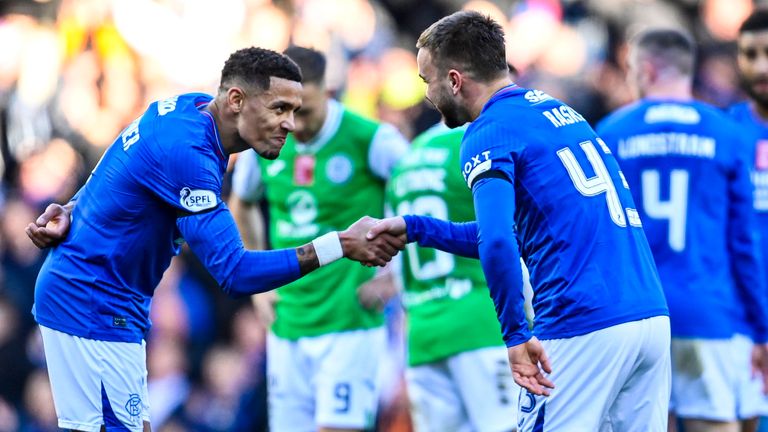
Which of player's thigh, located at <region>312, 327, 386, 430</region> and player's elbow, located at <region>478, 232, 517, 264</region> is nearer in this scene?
player's elbow, located at <region>478, 232, 517, 264</region>

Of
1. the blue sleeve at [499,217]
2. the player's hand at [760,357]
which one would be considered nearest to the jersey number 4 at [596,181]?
the blue sleeve at [499,217]

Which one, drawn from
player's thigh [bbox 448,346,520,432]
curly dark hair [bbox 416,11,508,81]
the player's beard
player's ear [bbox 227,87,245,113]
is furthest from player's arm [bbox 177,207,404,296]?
the player's beard

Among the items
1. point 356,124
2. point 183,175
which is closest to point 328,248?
point 183,175

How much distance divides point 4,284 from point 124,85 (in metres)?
2.05

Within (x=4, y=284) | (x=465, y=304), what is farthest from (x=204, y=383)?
(x=465, y=304)

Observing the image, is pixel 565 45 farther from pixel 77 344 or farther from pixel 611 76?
pixel 77 344

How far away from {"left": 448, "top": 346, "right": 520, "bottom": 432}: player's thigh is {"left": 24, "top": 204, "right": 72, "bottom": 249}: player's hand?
248 cm

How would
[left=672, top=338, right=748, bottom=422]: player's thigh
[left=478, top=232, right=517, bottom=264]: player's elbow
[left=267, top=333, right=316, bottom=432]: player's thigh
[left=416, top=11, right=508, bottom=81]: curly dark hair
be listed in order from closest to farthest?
[left=478, top=232, right=517, bottom=264]: player's elbow
[left=416, top=11, right=508, bottom=81]: curly dark hair
[left=672, top=338, right=748, bottom=422]: player's thigh
[left=267, top=333, right=316, bottom=432]: player's thigh

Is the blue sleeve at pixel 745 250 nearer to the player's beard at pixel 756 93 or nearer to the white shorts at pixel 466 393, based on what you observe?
the player's beard at pixel 756 93

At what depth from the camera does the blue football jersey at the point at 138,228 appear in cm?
482

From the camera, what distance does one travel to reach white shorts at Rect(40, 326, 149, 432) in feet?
16.1

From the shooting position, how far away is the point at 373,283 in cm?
699

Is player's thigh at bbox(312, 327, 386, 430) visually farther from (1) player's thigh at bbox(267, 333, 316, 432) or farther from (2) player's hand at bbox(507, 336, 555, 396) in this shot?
(2) player's hand at bbox(507, 336, 555, 396)

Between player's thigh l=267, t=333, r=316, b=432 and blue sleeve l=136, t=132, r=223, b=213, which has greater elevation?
blue sleeve l=136, t=132, r=223, b=213
